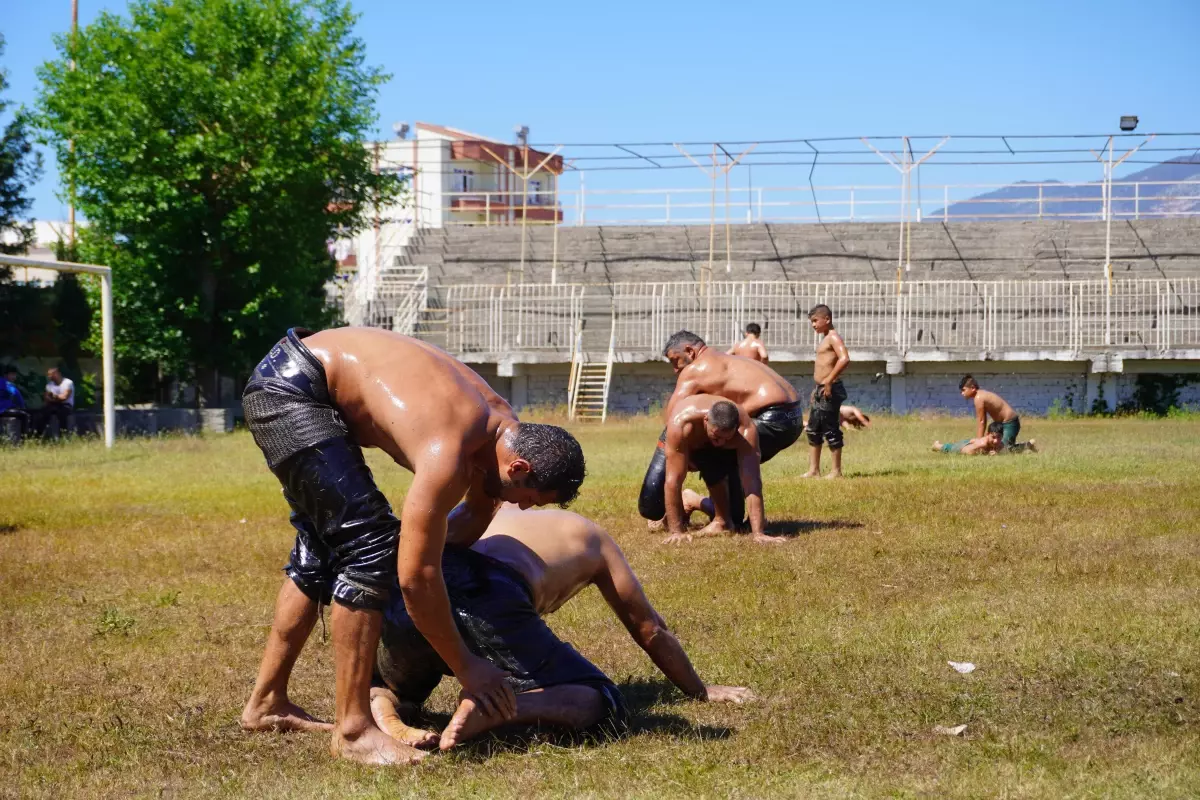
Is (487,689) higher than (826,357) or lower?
lower

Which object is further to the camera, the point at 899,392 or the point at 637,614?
the point at 899,392

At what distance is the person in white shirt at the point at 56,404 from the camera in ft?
71.3

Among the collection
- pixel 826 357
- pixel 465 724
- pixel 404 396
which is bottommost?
pixel 465 724

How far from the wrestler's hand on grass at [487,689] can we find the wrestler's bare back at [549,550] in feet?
1.65

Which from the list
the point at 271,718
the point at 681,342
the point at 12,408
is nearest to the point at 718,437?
Answer: the point at 681,342

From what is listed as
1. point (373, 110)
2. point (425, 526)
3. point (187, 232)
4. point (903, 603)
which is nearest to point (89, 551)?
point (903, 603)

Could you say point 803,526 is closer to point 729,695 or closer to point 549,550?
point 729,695

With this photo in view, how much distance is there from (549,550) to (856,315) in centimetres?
2662

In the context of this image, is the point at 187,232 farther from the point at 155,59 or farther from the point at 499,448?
the point at 499,448

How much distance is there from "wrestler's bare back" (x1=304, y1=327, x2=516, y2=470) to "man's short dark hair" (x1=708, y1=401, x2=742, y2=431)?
4946 mm

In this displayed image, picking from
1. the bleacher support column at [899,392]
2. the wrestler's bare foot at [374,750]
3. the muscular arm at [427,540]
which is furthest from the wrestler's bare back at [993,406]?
the muscular arm at [427,540]

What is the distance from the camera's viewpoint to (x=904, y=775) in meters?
4.30

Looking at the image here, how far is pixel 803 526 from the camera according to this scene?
35.2 ft

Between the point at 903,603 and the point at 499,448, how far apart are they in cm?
366
